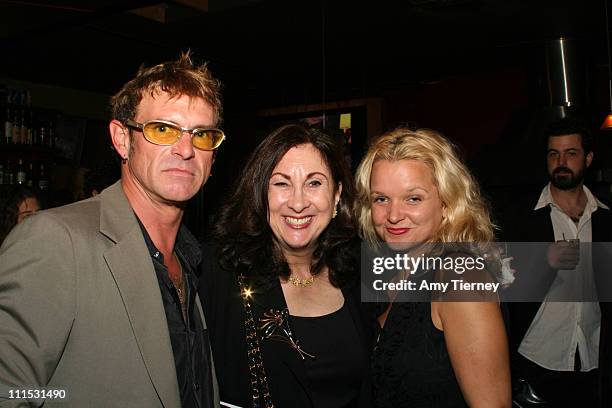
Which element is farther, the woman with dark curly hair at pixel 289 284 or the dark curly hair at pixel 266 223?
the dark curly hair at pixel 266 223

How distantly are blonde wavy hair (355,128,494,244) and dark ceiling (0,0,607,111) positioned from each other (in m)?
2.38

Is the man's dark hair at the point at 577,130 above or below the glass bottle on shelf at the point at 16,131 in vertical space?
below

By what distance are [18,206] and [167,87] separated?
7.63 ft

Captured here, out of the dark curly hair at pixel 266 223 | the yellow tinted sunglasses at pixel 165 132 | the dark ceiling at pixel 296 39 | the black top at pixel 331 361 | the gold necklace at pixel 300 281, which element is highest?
the dark ceiling at pixel 296 39

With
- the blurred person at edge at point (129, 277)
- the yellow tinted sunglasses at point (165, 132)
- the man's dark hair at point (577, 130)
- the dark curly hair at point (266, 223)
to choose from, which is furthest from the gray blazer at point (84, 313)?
the man's dark hair at point (577, 130)

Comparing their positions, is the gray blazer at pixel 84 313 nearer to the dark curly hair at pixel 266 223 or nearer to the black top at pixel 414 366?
the dark curly hair at pixel 266 223

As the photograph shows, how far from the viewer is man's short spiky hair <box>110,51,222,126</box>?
1674 millimetres

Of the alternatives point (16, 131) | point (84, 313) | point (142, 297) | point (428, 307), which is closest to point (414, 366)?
point (428, 307)

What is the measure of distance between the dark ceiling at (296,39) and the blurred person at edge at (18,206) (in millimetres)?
1640

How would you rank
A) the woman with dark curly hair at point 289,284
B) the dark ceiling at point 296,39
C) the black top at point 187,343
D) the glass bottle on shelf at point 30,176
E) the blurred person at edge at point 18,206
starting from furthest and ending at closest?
the glass bottle on shelf at point 30,176, the dark ceiling at point 296,39, the blurred person at edge at point 18,206, the woman with dark curly hair at point 289,284, the black top at point 187,343

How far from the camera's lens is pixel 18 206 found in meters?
3.47

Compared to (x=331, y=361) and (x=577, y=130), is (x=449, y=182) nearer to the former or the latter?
(x=331, y=361)

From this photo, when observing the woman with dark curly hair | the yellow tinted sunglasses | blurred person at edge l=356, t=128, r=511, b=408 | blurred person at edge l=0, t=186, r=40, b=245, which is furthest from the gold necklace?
blurred person at edge l=0, t=186, r=40, b=245

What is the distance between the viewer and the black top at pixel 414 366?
1754 mm
